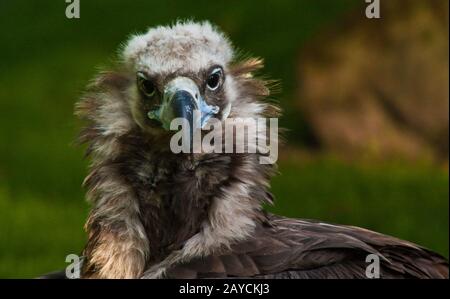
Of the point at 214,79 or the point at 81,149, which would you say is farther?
the point at 81,149

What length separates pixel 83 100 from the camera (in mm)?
4801

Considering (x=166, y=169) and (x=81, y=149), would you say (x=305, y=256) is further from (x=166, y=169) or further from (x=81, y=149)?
(x=81, y=149)

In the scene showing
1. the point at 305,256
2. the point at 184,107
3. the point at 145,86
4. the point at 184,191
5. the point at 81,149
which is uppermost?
the point at 145,86

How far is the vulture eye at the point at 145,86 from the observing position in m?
4.64

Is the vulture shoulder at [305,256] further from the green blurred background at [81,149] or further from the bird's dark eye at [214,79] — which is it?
the green blurred background at [81,149]

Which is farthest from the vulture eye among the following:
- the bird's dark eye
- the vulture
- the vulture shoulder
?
the vulture shoulder

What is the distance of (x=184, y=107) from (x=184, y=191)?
36cm

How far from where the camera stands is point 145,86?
15.3 ft

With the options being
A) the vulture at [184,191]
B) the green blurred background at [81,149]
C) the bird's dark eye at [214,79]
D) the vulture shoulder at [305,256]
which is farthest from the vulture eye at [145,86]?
the green blurred background at [81,149]

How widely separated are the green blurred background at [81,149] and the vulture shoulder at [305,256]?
2825 mm

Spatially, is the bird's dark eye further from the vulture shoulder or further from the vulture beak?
the vulture shoulder

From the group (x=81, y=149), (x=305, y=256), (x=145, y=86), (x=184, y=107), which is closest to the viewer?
(x=184, y=107)

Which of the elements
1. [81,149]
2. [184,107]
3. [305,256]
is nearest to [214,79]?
[184,107]
